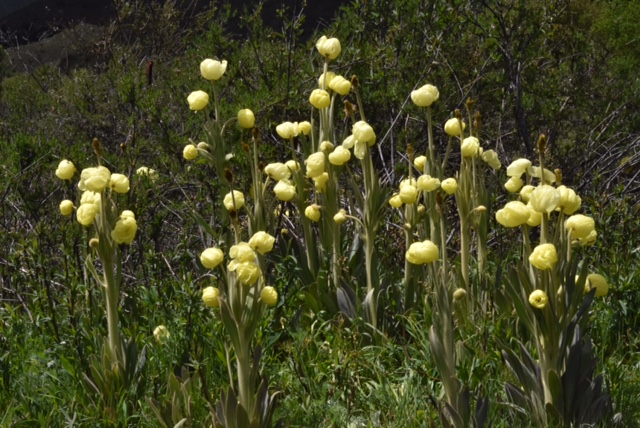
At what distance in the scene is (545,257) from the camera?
8.52 feet

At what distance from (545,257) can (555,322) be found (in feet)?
0.85

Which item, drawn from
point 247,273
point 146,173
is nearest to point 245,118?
point 146,173

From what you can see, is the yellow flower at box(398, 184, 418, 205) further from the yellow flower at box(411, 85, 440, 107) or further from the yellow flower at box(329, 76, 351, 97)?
the yellow flower at box(329, 76, 351, 97)

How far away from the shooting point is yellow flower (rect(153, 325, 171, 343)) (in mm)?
3580

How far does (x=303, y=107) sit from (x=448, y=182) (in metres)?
2.83

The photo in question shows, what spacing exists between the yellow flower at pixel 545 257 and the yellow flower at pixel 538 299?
82 mm

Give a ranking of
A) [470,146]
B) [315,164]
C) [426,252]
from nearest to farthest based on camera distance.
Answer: [426,252] → [470,146] → [315,164]

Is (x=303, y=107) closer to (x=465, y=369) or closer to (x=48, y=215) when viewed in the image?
(x=48, y=215)

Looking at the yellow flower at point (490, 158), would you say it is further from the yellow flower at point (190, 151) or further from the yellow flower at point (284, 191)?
the yellow flower at point (190, 151)

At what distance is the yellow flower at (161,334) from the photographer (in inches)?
141

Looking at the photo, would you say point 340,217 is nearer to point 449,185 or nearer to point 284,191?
point 284,191

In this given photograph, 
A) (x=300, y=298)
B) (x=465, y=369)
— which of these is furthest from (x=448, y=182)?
(x=300, y=298)

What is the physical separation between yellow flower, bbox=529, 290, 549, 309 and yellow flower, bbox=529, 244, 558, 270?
8cm

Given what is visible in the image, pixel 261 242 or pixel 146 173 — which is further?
pixel 146 173
